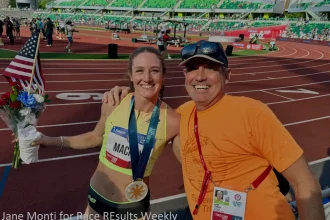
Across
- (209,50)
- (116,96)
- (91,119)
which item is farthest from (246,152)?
(91,119)

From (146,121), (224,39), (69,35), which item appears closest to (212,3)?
(224,39)

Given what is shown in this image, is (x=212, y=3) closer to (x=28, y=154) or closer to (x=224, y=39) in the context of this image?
(x=224, y=39)

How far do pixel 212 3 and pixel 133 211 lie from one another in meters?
74.9

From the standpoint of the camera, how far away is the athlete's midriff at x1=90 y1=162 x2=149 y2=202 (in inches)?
102

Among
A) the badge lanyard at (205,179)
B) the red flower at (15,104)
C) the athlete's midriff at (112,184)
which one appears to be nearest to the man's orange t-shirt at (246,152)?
the badge lanyard at (205,179)

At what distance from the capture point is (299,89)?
13.7 m

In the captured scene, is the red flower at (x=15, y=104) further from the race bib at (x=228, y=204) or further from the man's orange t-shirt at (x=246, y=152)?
the race bib at (x=228, y=204)

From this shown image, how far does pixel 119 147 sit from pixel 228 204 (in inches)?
41.1

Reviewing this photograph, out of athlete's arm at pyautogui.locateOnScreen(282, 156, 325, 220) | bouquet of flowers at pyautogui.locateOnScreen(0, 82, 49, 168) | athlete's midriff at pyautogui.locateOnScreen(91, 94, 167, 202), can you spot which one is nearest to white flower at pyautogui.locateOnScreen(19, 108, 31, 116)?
bouquet of flowers at pyautogui.locateOnScreen(0, 82, 49, 168)

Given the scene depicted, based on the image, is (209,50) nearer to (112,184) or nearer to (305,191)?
(305,191)

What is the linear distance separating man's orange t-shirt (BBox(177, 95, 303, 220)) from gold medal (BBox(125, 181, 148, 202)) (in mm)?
619

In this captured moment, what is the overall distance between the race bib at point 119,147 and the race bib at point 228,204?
0.79 m

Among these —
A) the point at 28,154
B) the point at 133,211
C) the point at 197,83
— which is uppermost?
the point at 197,83

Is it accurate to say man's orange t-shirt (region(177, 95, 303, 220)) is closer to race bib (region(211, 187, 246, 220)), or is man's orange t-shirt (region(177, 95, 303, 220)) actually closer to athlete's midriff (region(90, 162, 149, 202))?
race bib (region(211, 187, 246, 220))
